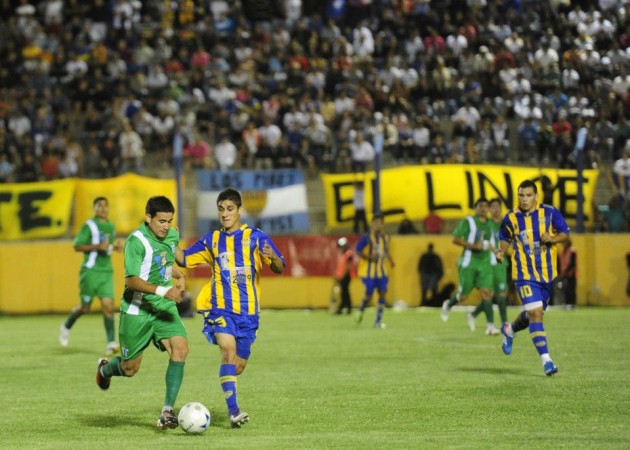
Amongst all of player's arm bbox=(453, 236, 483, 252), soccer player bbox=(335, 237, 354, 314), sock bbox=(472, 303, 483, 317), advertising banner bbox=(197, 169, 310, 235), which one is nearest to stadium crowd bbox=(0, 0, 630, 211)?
advertising banner bbox=(197, 169, 310, 235)

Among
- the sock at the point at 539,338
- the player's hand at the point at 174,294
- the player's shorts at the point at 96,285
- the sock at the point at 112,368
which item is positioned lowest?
the sock at the point at 539,338

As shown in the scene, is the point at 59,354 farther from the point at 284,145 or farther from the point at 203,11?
the point at 203,11

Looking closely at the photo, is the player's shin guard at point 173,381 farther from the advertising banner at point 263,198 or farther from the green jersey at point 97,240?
the advertising banner at point 263,198

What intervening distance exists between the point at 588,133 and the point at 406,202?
4.21 metres

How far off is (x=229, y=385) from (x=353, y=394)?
2584 mm

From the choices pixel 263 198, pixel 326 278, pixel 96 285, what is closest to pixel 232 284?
pixel 96 285

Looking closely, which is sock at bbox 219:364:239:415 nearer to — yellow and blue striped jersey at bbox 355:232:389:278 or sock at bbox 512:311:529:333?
sock at bbox 512:311:529:333

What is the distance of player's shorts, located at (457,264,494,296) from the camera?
1997cm

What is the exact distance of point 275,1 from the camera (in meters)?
34.6

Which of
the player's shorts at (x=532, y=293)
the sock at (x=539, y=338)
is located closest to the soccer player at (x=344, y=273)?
the player's shorts at (x=532, y=293)

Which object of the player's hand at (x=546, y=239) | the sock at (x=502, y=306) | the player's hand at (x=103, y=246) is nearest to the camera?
the player's hand at (x=546, y=239)

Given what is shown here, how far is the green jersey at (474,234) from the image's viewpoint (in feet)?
65.5

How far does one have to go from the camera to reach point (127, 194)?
26734 millimetres

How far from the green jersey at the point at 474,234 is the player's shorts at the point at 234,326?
32.2 feet
